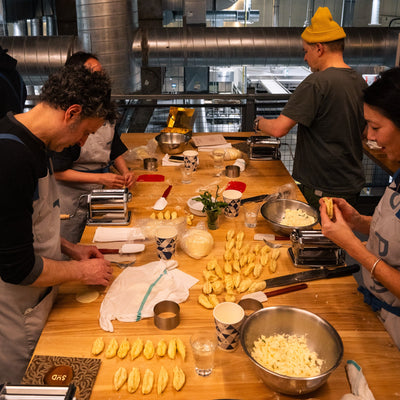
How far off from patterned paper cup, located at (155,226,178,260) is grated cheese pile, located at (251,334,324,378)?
2.30 ft

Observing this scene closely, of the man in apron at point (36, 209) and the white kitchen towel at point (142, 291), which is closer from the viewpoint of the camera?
the man in apron at point (36, 209)

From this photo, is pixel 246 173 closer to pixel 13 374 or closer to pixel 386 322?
pixel 386 322

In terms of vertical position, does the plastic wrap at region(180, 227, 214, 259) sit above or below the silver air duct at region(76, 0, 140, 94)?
below

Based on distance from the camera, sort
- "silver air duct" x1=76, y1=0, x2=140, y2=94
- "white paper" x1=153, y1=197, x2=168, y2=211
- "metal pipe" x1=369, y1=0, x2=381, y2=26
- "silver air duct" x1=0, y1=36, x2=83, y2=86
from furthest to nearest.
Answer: "metal pipe" x1=369, y1=0, x2=381, y2=26
"silver air duct" x1=0, y1=36, x2=83, y2=86
"silver air duct" x1=76, y1=0, x2=140, y2=94
"white paper" x1=153, y1=197, x2=168, y2=211

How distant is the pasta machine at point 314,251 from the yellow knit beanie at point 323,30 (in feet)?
5.14

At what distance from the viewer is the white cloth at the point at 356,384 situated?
4.44 feet

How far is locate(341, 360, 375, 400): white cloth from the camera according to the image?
1.35 metres

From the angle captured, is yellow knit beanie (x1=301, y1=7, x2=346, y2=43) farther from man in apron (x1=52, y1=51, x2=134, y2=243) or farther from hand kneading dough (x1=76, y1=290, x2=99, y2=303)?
hand kneading dough (x1=76, y1=290, x2=99, y2=303)

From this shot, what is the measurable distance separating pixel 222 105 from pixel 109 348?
3.54 metres

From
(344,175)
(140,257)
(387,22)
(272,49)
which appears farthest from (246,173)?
(387,22)

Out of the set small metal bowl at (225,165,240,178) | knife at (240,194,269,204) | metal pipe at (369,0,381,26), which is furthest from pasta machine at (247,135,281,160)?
metal pipe at (369,0,381,26)

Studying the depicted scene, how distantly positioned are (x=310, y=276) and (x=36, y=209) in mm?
1251

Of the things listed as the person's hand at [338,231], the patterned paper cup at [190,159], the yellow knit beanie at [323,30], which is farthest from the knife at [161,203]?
the yellow knit beanie at [323,30]

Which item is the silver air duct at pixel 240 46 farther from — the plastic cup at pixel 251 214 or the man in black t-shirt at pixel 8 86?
the plastic cup at pixel 251 214
